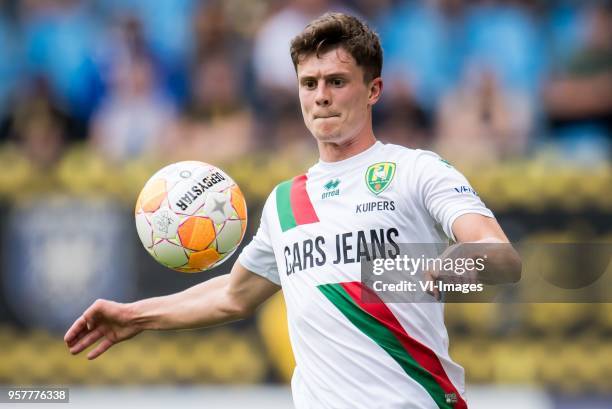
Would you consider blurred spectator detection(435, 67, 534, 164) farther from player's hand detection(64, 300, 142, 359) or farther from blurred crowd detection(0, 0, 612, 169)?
player's hand detection(64, 300, 142, 359)

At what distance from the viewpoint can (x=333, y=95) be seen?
5949 millimetres

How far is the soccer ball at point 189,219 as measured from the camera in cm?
646

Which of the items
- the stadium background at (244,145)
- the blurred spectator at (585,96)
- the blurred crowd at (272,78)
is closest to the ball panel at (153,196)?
the stadium background at (244,145)

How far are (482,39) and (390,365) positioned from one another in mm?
8105

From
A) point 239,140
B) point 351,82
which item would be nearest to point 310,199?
point 351,82

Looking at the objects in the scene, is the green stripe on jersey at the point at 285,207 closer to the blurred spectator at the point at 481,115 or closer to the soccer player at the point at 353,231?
the soccer player at the point at 353,231

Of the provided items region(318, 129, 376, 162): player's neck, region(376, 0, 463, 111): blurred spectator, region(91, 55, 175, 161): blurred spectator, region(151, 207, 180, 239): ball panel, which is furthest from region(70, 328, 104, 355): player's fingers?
region(376, 0, 463, 111): blurred spectator

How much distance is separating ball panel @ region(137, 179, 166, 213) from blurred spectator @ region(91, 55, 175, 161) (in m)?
6.57

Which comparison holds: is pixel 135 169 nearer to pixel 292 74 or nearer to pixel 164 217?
pixel 292 74

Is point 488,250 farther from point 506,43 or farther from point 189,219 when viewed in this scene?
point 506,43

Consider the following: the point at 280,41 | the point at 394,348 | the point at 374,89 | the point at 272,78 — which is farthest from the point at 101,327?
the point at 280,41

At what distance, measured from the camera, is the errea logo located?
237 inches

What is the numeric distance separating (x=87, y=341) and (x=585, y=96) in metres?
7.72

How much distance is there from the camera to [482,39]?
13102 millimetres
